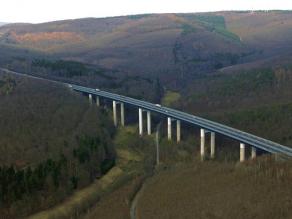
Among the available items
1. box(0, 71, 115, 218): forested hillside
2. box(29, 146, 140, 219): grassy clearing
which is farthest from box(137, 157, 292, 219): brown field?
box(0, 71, 115, 218): forested hillside

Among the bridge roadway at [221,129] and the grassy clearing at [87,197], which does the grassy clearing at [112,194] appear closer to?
the grassy clearing at [87,197]

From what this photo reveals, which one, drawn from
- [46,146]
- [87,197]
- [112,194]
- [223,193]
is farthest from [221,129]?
[223,193]

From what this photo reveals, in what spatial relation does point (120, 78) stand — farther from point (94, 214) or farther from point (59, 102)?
point (94, 214)

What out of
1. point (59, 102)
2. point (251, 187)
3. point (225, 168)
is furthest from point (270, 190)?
point (59, 102)

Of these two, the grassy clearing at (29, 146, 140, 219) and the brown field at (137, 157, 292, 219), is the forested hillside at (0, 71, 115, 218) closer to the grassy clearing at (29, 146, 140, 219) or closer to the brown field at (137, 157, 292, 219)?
the grassy clearing at (29, 146, 140, 219)

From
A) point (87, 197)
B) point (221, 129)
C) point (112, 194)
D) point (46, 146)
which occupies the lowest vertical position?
point (87, 197)

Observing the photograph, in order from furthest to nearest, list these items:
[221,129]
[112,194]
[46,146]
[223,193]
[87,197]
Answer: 1. [221,129]
2. [46,146]
3. [87,197]
4. [112,194]
5. [223,193]

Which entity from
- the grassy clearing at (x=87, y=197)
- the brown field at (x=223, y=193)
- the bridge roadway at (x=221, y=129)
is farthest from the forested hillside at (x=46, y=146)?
the brown field at (x=223, y=193)

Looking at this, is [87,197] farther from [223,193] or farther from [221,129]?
[221,129]
